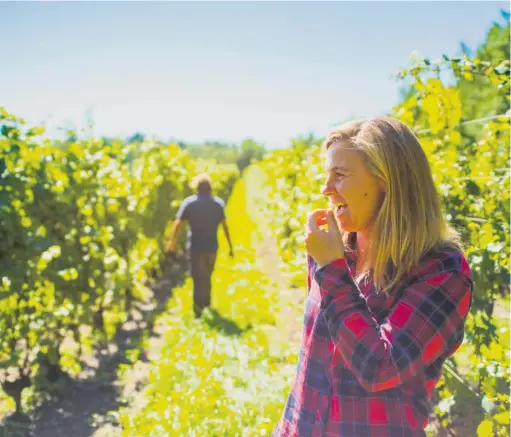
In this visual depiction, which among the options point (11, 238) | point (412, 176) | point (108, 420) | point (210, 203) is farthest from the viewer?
point (210, 203)

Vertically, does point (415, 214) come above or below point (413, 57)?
below

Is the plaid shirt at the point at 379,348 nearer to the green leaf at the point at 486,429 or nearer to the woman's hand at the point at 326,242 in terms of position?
the woman's hand at the point at 326,242

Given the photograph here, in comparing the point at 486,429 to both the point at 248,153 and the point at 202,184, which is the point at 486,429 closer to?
the point at 202,184

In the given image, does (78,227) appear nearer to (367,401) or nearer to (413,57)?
(413,57)

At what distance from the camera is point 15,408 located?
4.27 m

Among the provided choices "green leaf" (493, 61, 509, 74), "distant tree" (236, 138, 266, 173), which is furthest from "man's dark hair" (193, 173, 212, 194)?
"distant tree" (236, 138, 266, 173)

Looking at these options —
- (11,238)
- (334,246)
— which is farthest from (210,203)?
(334,246)

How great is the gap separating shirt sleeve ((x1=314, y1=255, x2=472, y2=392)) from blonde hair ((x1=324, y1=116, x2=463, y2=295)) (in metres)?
0.06

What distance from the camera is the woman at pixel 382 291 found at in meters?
1.18

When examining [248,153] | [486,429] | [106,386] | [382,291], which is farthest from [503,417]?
[248,153]

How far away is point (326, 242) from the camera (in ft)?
4.23

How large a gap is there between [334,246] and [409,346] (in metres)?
0.29

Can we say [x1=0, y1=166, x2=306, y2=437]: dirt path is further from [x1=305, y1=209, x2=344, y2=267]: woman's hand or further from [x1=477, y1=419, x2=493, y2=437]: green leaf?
[x1=305, y1=209, x2=344, y2=267]: woman's hand

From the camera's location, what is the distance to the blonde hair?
4.12ft
